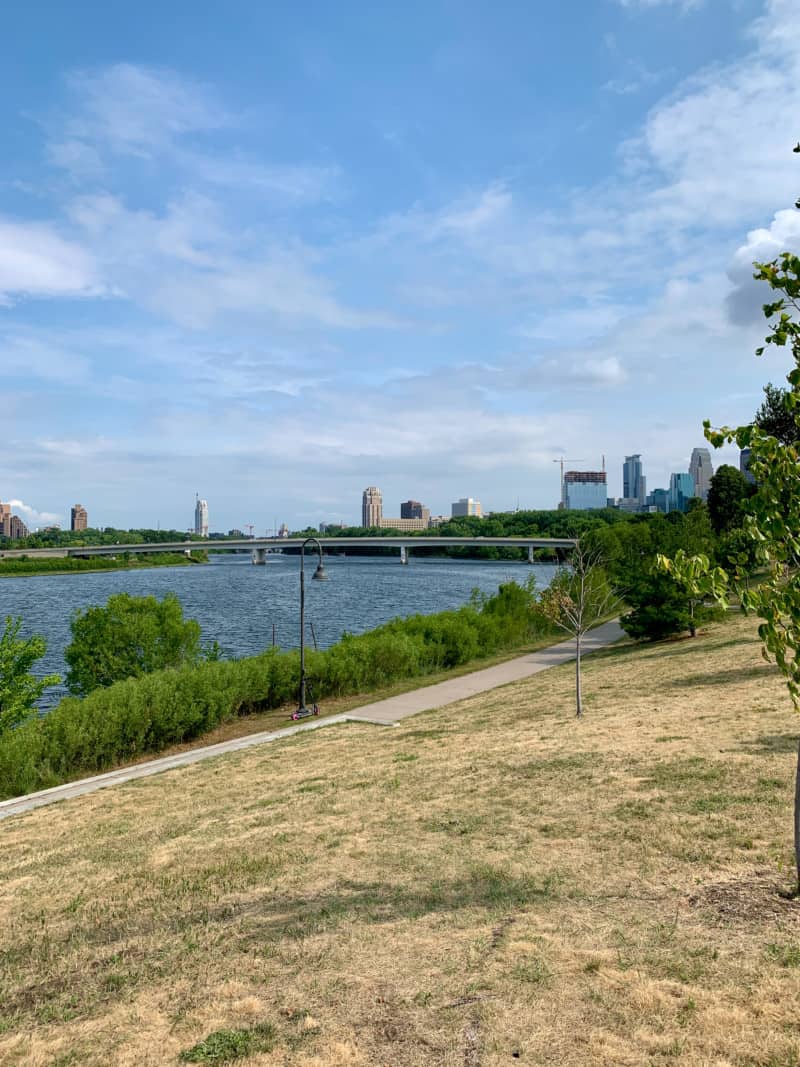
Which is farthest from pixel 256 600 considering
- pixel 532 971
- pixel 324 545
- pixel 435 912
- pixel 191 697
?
pixel 532 971

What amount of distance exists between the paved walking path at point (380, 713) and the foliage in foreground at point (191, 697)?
945mm

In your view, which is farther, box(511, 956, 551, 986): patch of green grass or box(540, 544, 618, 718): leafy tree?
box(540, 544, 618, 718): leafy tree

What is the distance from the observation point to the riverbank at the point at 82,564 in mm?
113438

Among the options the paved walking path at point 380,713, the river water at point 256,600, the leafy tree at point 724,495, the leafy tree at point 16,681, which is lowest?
the river water at point 256,600

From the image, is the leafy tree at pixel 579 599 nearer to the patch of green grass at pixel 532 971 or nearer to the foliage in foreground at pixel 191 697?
the foliage in foreground at pixel 191 697

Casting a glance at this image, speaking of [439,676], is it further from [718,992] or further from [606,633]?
[718,992]

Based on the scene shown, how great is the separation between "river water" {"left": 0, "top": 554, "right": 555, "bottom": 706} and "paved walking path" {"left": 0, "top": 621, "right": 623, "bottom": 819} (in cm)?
591

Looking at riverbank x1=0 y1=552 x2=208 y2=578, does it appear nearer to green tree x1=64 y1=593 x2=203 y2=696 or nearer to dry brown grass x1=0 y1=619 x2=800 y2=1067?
green tree x1=64 y1=593 x2=203 y2=696

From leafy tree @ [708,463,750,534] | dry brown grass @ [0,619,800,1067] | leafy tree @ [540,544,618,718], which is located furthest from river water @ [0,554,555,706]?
leafy tree @ [708,463,750,534]

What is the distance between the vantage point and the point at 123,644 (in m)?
25.7

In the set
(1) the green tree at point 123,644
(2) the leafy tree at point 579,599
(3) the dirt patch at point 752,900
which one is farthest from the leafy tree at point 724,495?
(3) the dirt patch at point 752,900

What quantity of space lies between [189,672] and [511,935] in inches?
636

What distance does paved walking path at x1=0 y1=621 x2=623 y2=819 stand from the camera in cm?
1446

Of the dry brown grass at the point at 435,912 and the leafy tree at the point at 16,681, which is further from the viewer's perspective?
the leafy tree at the point at 16,681
